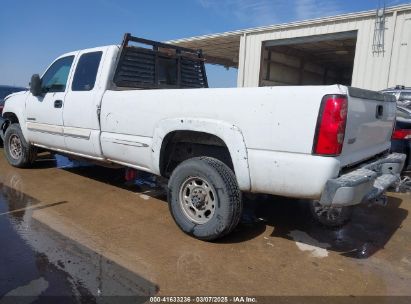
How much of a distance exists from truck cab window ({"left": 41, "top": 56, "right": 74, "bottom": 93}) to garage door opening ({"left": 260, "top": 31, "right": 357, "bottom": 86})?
416 inches

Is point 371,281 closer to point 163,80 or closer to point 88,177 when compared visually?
point 163,80

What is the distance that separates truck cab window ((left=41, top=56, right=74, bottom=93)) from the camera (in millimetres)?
5652

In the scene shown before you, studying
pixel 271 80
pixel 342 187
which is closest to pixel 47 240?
pixel 342 187

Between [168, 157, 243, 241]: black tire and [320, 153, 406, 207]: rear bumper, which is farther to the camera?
[168, 157, 243, 241]: black tire

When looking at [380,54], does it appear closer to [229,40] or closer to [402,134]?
[402,134]

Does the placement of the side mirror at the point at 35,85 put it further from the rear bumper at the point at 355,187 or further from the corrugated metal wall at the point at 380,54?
the corrugated metal wall at the point at 380,54

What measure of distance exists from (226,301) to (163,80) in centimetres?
362

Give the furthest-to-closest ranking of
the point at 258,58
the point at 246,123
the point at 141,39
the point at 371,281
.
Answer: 1. the point at 258,58
2. the point at 141,39
3. the point at 246,123
4. the point at 371,281

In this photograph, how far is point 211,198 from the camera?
3750 mm

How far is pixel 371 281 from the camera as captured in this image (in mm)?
3121

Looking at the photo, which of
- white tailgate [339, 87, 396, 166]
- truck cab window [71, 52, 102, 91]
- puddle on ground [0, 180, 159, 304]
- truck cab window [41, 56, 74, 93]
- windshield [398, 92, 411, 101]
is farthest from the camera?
windshield [398, 92, 411, 101]

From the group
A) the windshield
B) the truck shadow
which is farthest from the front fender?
the windshield

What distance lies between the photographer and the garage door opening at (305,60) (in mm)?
16152

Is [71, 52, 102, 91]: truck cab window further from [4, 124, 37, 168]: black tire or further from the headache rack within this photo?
[4, 124, 37, 168]: black tire
